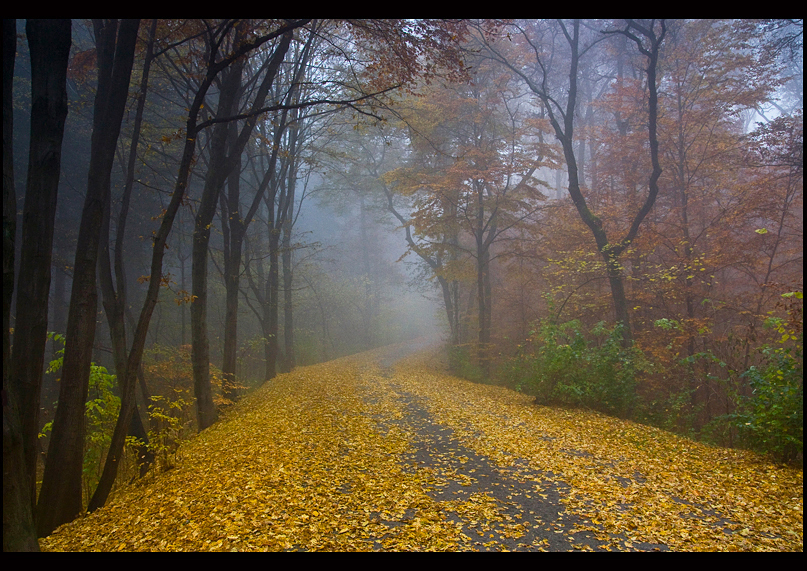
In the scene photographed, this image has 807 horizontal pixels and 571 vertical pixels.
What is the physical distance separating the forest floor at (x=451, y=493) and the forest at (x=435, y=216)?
0.83 m

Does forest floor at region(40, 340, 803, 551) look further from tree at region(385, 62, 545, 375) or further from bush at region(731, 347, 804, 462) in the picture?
tree at region(385, 62, 545, 375)

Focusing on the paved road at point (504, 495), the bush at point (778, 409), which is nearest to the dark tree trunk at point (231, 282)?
the paved road at point (504, 495)

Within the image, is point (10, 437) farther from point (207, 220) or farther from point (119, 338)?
point (207, 220)

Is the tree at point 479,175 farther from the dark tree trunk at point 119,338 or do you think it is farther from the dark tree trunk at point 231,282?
the dark tree trunk at point 119,338

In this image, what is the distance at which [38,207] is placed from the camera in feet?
14.3

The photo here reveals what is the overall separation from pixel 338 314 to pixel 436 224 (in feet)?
47.4

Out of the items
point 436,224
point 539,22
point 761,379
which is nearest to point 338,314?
point 436,224

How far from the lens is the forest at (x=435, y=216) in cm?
507

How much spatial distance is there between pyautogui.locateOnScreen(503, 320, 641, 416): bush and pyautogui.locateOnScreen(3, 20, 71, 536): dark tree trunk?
25.5 ft

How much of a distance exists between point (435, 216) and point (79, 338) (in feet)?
37.8

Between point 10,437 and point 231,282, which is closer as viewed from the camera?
point 10,437

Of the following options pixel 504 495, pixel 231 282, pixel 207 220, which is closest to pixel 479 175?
pixel 231 282

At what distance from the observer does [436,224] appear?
49.3ft

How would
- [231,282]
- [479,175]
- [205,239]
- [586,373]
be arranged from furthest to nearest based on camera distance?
[479,175]
[231,282]
[205,239]
[586,373]
